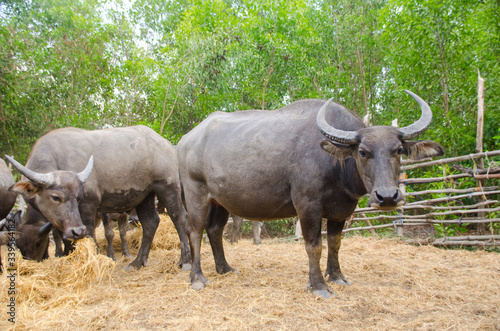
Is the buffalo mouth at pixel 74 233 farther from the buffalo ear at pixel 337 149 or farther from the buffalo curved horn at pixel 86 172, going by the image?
the buffalo ear at pixel 337 149

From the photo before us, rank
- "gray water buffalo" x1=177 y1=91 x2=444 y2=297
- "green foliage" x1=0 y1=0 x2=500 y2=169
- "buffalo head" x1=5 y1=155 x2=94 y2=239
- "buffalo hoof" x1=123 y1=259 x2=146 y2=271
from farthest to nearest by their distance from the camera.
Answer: "green foliage" x1=0 y1=0 x2=500 y2=169, "buffalo hoof" x1=123 y1=259 x2=146 y2=271, "buffalo head" x1=5 y1=155 x2=94 y2=239, "gray water buffalo" x1=177 y1=91 x2=444 y2=297

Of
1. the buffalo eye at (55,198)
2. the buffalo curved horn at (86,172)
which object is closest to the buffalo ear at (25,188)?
the buffalo eye at (55,198)

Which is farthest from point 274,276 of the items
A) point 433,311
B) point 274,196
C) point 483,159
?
point 483,159

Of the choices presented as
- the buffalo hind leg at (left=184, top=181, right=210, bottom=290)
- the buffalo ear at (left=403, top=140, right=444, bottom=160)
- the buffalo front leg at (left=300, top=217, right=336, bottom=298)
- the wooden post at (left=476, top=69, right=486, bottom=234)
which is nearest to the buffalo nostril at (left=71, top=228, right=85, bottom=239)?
the buffalo hind leg at (left=184, top=181, right=210, bottom=290)

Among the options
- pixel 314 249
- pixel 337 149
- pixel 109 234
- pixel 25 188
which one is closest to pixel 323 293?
pixel 314 249

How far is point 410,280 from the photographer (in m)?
4.37

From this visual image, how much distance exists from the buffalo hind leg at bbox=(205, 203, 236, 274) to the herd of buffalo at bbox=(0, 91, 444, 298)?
15mm

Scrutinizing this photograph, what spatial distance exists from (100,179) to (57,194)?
1044 mm

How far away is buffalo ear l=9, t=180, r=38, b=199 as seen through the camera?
16.0 ft

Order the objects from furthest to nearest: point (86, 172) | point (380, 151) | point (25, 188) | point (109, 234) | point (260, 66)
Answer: point (260, 66), point (109, 234), point (86, 172), point (25, 188), point (380, 151)

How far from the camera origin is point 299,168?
4105 millimetres

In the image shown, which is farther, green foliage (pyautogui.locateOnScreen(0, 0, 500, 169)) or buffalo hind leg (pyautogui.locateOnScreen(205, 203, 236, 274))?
green foliage (pyautogui.locateOnScreen(0, 0, 500, 169))

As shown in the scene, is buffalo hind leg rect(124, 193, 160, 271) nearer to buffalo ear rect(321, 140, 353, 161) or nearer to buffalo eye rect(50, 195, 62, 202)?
buffalo eye rect(50, 195, 62, 202)

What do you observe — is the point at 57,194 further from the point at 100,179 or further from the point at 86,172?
the point at 100,179
